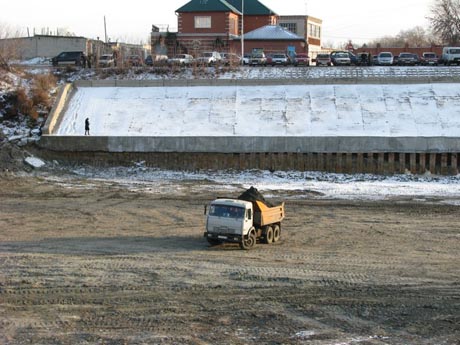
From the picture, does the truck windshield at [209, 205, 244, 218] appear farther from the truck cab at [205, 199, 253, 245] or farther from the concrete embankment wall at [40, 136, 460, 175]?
the concrete embankment wall at [40, 136, 460, 175]

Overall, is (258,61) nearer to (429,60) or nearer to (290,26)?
(429,60)

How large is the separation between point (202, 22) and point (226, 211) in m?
57.4

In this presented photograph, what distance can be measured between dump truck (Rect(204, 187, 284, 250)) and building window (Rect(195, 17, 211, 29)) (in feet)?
184

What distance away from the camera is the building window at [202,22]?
74.1 m

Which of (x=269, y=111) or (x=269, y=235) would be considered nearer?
(x=269, y=235)

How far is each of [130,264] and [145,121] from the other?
24894mm

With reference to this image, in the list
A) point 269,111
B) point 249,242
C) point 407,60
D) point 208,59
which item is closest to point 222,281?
point 249,242

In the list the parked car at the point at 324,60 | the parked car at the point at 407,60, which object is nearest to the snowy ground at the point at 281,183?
the parked car at the point at 407,60

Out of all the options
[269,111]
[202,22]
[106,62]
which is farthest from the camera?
[202,22]

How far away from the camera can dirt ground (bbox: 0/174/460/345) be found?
12.9m

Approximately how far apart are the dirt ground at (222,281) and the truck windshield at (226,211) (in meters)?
1.14

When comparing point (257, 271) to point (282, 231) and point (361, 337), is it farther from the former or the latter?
point (282, 231)

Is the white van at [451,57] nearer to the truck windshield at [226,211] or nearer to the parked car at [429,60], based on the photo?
the parked car at [429,60]

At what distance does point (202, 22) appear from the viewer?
2918 inches
